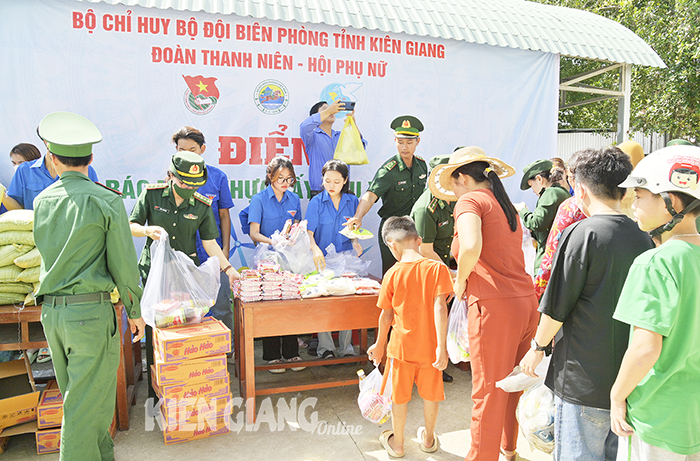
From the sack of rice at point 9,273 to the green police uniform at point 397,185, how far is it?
2.84 meters

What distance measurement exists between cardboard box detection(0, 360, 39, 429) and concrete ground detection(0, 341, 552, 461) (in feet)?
0.77

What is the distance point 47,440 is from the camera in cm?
303

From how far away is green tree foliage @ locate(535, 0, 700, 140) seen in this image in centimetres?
940

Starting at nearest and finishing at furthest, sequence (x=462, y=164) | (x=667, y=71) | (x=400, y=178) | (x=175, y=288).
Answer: (x=462, y=164) < (x=175, y=288) < (x=400, y=178) < (x=667, y=71)

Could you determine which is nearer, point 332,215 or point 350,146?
point 332,215

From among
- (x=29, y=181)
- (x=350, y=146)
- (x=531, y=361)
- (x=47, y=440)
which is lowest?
(x=47, y=440)

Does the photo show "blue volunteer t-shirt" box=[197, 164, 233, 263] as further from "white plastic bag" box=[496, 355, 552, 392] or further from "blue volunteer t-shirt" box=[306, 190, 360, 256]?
"white plastic bag" box=[496, 355, 552, 392]

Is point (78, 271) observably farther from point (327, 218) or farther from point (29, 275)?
point (327, 218)

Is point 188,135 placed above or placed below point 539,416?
above

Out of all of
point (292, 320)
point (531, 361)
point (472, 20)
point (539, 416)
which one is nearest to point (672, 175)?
point (531, 361)

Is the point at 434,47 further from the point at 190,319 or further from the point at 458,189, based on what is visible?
the point at 190,319

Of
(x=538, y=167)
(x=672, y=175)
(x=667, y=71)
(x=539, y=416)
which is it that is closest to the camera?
(x=672, y=175)

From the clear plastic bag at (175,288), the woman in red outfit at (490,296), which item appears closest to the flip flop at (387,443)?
the woman in red outfit at (490,296)

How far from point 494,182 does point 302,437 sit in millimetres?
2117
